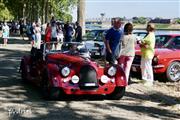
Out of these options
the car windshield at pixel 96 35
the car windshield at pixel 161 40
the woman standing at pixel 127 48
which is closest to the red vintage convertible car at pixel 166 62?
the car windshield at pixel 161 40

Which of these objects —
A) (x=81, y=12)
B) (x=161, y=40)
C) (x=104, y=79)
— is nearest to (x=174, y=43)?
(x=161, y=40)

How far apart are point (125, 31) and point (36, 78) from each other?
2.75 metres

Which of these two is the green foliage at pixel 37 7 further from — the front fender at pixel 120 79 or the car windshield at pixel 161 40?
the front fender at pixel 120 79

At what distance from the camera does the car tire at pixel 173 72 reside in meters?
14.8

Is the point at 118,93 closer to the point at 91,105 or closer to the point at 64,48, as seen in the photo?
the point at 91,105

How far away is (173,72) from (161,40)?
171 centimetres

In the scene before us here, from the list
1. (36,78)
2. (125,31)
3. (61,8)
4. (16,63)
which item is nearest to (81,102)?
(36,78)

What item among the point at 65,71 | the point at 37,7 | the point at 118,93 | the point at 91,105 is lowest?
the point at 91,105

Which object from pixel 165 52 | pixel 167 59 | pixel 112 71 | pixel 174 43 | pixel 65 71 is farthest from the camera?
pixel 174 43

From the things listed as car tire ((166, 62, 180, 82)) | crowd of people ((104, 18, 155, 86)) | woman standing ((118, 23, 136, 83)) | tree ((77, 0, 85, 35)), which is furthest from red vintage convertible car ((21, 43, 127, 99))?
tree ((77, 0, 85, 35))

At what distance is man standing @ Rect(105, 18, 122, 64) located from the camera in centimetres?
1254

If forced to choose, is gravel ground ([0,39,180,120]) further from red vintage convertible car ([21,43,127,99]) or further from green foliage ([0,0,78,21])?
green foliage ([0,0,78,21])

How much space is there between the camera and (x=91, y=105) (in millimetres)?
10219

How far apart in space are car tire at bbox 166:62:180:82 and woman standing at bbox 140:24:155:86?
1263mm
